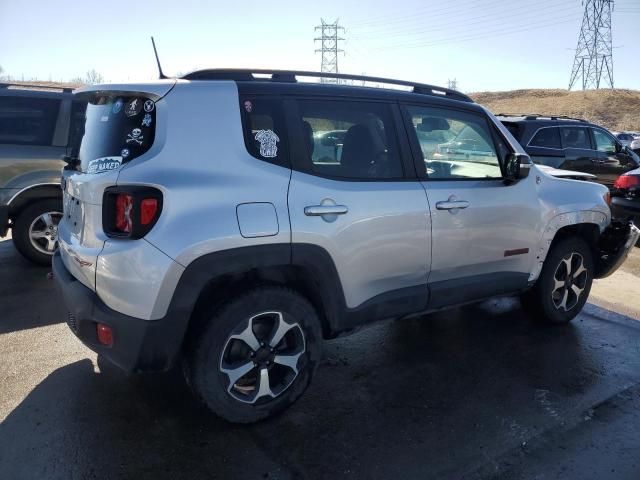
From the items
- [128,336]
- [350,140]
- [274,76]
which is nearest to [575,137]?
[350,140]

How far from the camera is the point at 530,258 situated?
4141 millimetres

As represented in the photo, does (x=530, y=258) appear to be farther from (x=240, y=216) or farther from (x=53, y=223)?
(x=53, y=223)

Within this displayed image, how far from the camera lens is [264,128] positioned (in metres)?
2.91

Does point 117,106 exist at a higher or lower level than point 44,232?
higher

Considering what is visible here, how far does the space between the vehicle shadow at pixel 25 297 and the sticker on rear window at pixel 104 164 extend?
5.05 ft

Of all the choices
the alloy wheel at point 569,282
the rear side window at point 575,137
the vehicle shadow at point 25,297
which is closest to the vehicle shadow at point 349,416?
the alloy wheel at point 569,282

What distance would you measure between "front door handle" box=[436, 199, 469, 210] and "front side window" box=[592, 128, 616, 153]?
7.78 m

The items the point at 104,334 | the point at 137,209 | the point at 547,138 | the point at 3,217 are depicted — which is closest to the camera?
the point at 137,209

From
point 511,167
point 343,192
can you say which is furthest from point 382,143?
point 511,167

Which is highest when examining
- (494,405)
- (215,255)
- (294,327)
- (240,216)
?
(240,216)

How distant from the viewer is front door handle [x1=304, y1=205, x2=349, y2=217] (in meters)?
2.89

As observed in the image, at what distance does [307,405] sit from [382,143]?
1.72m

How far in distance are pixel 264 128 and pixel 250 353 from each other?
125cm

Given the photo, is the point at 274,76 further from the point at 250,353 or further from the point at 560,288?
the point at 560,288
